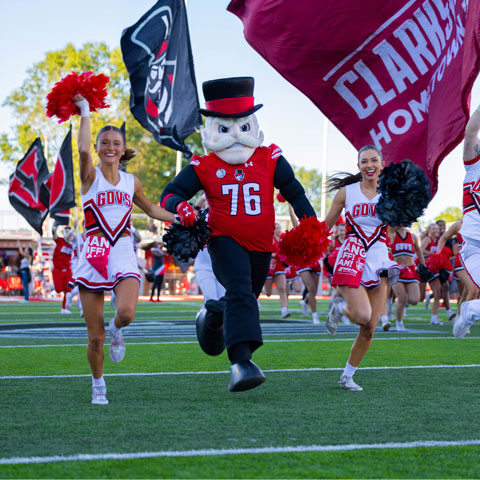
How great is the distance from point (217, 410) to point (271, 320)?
10.1 m

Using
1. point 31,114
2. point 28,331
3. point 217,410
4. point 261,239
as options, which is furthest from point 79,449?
point 31,114

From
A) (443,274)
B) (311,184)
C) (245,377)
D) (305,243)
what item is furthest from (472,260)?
(311,184)

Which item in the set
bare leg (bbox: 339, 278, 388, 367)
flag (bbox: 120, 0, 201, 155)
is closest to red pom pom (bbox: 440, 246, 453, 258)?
flag (bbox: 120, 0, 201, 155)

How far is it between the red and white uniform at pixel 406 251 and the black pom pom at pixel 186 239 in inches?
331

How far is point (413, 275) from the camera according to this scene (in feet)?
43.7

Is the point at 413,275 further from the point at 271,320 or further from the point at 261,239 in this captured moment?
the point at 261,239

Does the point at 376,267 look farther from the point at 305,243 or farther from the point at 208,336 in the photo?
the point at 208,336

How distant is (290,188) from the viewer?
19.0ft

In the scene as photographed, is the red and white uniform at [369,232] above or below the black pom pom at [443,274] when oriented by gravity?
above

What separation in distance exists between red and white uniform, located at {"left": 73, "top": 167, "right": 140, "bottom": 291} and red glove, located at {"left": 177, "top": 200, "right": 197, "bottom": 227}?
36 centimetres

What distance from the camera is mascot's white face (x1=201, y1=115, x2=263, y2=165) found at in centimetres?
559

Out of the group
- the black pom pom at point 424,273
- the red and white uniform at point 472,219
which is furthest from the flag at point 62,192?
the red and white uniform at point 472,219

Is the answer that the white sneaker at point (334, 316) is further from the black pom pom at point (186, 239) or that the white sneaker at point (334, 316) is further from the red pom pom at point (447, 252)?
the red pom pom at point (447, 252)

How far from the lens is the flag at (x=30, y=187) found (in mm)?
21219
